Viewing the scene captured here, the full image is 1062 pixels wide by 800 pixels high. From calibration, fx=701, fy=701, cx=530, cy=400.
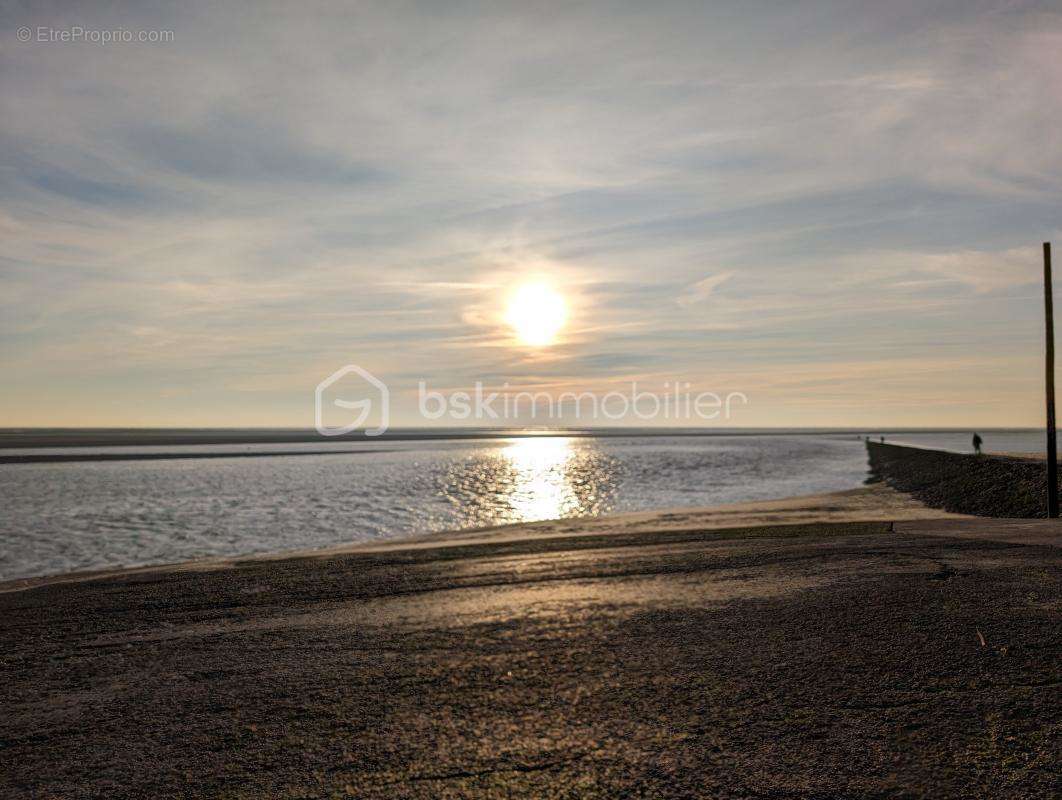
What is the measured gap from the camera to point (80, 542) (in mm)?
22547

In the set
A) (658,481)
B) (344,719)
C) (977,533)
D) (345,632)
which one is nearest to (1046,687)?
(344,719)

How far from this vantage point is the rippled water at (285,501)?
22516 mm

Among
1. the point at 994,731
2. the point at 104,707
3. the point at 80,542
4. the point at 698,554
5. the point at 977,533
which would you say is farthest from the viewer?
the point at 80,542

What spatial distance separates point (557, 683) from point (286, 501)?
3063cm

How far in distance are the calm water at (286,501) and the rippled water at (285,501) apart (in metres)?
0.07

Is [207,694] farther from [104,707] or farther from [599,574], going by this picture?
[599,574]

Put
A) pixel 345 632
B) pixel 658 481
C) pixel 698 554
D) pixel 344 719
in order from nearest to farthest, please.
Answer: pixel 344 719, pixel 345 632, pixel 698 554, pixel 658 481

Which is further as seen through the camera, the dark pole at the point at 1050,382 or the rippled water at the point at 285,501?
the rippled water at the point at 285,501

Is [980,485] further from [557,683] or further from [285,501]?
[285,501]

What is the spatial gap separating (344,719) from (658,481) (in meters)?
42.4

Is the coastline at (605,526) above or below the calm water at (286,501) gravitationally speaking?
above

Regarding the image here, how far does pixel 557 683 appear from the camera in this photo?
754 centimetres

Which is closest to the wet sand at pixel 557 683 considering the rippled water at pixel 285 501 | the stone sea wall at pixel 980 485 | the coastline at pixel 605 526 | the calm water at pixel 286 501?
the coastline at pixel 605 526

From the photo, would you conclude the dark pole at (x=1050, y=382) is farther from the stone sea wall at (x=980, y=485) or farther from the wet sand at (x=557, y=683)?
the wet sand at (x=557, y=683)
